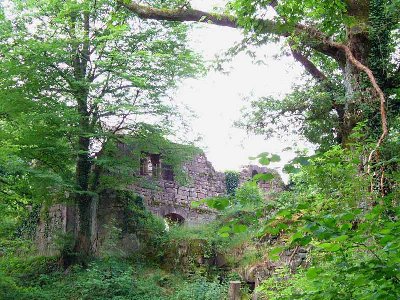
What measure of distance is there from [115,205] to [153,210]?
6.35ft

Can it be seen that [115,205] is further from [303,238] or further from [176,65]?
[303,238]

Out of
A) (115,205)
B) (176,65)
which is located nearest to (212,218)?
(115,205)

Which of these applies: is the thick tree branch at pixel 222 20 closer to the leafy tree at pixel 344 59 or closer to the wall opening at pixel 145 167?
the leafy tree at pixel 344 59

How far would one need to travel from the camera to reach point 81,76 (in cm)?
1453

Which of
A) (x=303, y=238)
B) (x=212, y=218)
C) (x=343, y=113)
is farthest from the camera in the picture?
(x=212, y=218)

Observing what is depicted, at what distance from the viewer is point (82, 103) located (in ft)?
47.2

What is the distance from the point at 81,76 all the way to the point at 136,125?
2.22 m

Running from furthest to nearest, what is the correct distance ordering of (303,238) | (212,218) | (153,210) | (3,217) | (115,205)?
1. (212,218)
2. (153,210)
3. (115,205)
4. (3,217)
5. (303,238)

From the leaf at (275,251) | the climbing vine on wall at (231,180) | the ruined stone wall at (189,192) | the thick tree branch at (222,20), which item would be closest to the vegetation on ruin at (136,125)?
the thick tree branch at (222,20)

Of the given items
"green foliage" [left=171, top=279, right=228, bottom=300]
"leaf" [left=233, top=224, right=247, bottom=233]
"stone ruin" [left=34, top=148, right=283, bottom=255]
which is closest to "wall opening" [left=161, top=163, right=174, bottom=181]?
"stone ruin" [left=34, top=148, right=283, bottom=255]

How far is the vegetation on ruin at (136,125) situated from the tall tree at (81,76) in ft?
0.14

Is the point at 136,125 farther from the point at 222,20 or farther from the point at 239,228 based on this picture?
the point at 239,228

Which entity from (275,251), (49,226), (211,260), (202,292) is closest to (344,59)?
(202,292)

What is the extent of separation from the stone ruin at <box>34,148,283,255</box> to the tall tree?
99cm
